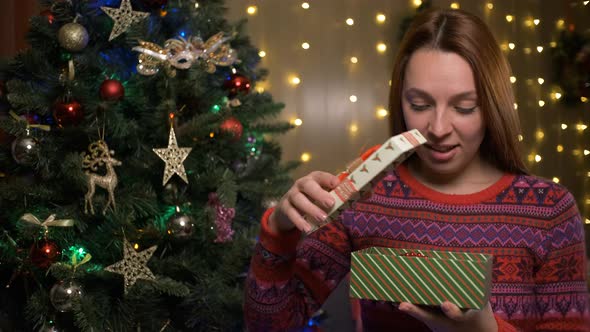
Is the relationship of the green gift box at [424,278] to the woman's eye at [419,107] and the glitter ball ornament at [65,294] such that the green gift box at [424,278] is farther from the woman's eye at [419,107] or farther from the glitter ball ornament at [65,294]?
the glitter ball ornament at [65,294]

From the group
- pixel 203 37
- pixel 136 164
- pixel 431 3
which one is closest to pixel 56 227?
pixel 136 164

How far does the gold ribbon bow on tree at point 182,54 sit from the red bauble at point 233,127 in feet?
0.54

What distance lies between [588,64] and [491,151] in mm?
2784

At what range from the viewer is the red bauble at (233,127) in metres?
1.95

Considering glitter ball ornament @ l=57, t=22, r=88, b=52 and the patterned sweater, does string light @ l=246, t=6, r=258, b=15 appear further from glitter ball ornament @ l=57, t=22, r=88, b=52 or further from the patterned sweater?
the patterned sweater

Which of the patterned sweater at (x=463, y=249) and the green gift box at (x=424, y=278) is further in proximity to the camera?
the patterned sweater at (x=463, y=249)

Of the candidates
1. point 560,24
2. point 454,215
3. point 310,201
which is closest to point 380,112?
point 560,24

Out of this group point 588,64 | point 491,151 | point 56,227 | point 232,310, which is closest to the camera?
point 491,151

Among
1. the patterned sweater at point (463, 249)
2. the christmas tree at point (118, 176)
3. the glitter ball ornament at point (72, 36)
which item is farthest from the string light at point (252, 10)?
the patterned sweater at point (463, 249)

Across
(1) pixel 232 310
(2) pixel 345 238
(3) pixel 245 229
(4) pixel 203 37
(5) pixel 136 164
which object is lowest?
(1) pixel 232 310

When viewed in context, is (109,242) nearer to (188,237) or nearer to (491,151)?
(188,237)

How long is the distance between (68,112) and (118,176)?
25 centimetres

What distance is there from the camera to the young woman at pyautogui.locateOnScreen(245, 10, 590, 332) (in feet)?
3.56

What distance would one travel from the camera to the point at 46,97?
183 centimetres
